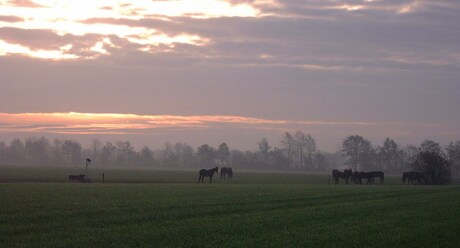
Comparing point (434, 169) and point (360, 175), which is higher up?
point (434, 169)

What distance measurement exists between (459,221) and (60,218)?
67.5 feet

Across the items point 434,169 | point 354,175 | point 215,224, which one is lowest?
point 215,224

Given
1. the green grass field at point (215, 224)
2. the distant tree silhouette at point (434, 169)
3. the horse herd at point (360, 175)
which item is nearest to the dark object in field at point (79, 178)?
A: the green grass field at point (215, 224)

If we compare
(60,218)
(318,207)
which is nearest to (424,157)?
(318,207)

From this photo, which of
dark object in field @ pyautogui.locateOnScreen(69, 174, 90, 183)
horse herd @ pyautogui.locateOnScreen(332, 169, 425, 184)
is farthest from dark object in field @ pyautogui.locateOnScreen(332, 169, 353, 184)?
dark object in field @ pyautogui.locateOnScreen(69, 174, 90, 183)

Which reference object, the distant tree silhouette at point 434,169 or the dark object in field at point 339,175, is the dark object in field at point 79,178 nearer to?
the dark object in field at point 339,175

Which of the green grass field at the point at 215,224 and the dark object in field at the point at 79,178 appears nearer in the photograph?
the green grass field at the point at 215,224

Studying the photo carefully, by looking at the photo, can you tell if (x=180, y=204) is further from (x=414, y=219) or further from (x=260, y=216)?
(x=414, y=219)

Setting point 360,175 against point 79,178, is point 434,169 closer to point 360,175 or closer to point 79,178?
point 360,175

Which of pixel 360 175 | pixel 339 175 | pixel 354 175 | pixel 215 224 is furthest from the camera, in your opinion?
pixel 354 175

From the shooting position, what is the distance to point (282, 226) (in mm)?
24609

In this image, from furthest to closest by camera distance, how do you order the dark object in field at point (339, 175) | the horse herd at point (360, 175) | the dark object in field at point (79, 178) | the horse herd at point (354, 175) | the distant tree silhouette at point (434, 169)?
the distant tree silhouette at point (434, 169)
the horse herd at point (360, 175)
the horse herd at point (354, 175)
the dark object in field at point (339, 175)
the dark object in field at point (79, 178)

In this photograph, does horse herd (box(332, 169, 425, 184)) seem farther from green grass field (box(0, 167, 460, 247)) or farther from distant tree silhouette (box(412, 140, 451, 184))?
green grass field (box(0, 167, 460, 247))

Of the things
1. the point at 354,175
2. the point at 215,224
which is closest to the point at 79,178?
the point at 354,175
